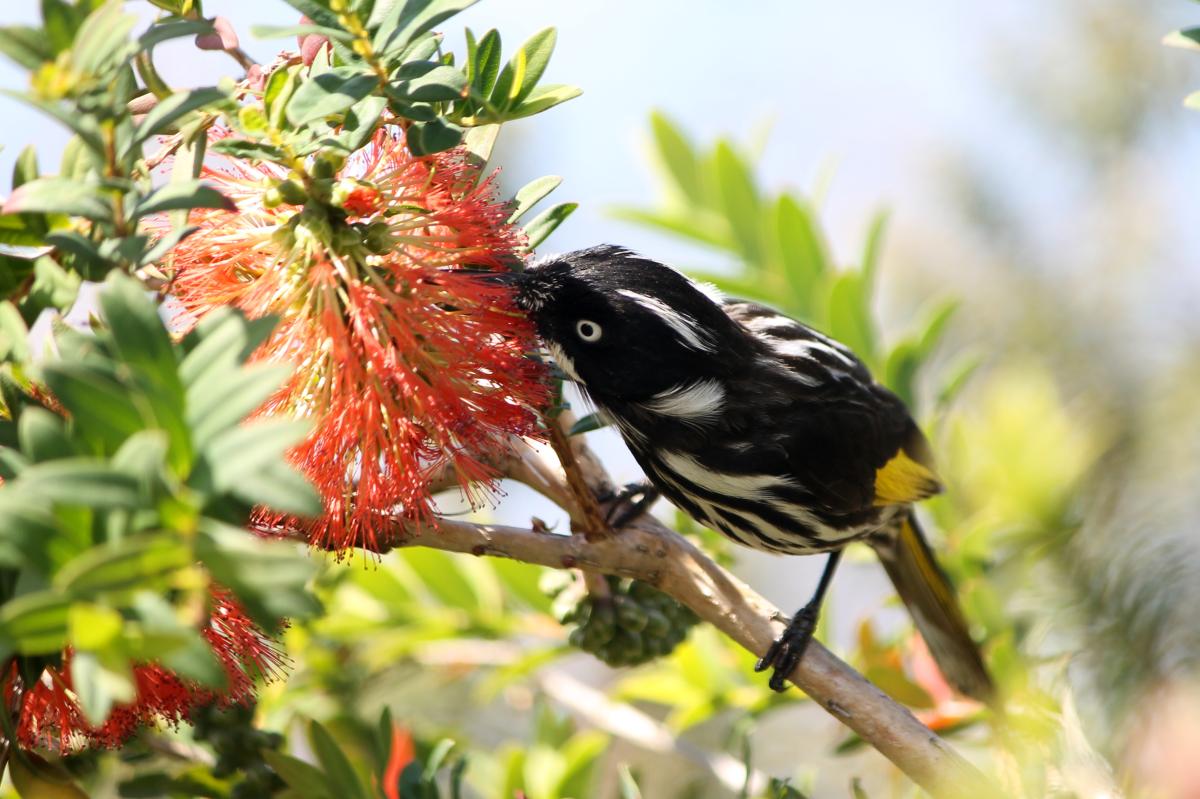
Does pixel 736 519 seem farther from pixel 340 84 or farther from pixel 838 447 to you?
pixel 340 84

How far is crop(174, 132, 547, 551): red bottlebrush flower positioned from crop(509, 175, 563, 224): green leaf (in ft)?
0.17

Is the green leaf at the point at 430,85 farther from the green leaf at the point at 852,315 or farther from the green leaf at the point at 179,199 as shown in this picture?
the green leaf at the point at 852,315

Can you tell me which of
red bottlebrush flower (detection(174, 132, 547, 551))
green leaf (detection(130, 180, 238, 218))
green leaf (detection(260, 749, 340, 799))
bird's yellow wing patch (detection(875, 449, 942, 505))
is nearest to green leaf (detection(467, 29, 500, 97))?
red bottlebrush flower (detection(174, 132, 547, 551))

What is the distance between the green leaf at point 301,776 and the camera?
1.43 meters

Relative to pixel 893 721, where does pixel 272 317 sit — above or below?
above

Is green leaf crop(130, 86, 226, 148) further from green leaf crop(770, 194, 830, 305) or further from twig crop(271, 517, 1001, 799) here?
green leaf crop(770, 194, 830, 305)

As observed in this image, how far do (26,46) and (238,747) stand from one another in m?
0.94

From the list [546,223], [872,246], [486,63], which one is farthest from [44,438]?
[872,246]

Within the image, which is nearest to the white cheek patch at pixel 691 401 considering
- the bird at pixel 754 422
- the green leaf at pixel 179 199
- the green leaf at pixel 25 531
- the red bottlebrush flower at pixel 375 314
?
the bird at pixel 754 422

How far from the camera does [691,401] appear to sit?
6.61 ft

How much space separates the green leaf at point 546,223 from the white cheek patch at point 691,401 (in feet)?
1.57

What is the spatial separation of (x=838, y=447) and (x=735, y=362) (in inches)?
14.9

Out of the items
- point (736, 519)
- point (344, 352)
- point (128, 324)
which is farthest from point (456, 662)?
point (128, 324)

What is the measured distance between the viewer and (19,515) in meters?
0.75
